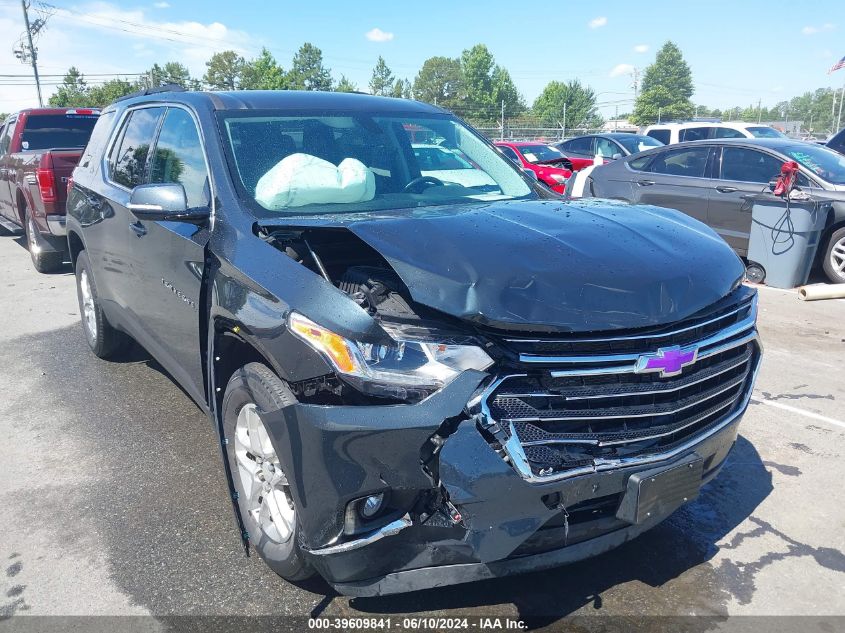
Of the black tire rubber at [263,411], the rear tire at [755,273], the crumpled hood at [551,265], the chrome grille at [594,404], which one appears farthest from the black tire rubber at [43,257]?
the rear tire at [755,273]

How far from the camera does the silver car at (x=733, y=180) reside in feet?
27.0

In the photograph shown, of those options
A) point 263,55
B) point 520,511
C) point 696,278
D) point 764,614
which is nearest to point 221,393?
point 520,511

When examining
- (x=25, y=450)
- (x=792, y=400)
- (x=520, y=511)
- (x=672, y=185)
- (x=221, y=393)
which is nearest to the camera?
(x=520, y=511)

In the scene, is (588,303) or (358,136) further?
(358,136)

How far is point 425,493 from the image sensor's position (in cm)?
221

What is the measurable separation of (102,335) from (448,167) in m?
3.05

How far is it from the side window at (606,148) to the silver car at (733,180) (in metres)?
6.79

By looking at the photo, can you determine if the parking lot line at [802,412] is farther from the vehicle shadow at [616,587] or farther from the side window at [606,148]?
the side window at [606,148]

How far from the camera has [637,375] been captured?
2.37 meters

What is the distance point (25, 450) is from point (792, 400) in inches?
194

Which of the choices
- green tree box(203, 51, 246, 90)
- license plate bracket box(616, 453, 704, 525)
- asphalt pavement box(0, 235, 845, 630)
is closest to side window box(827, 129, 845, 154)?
asphalt pavement box(0, 235, 845, 630)

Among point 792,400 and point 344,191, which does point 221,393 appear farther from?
point 792,400

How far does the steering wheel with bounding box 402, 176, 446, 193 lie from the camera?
3691mm

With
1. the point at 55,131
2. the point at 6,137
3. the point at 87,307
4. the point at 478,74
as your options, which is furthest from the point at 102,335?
the point at 478,74
